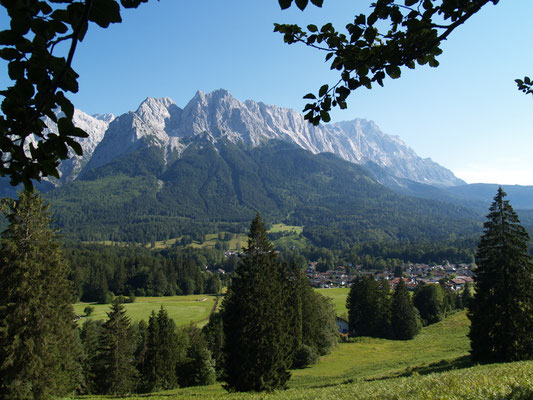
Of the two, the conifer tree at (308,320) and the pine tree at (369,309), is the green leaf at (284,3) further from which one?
the pine tree at (369,309)

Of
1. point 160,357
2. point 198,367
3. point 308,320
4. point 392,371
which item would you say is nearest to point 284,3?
point 392,371

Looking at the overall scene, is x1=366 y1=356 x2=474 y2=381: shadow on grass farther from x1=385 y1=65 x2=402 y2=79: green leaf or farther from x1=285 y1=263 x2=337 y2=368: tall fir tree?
x1=385 y1=65 x2=402 y2=79: green leaf

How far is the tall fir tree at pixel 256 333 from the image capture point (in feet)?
68.4

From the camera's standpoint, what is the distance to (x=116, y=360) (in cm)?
3219

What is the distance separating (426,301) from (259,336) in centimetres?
5294

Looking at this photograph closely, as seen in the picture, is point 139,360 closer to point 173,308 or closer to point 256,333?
point 256,333

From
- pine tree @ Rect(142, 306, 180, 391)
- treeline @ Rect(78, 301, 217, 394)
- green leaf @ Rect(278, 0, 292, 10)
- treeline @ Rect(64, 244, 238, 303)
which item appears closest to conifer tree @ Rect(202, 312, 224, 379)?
treeline @ Rect(78, 301, 217, 394)

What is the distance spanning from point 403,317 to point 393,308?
2.25 m

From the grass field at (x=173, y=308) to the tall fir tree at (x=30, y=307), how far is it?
149 feet

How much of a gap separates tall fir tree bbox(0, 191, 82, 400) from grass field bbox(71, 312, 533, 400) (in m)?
6.56

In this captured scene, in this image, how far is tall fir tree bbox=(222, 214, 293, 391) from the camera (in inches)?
821

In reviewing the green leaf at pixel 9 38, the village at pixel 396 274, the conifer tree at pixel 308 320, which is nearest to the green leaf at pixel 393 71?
the green leaf at pixel 9 38

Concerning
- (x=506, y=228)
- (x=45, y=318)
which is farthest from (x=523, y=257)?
(x=45, y=318)

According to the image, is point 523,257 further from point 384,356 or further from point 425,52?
point 425,52
